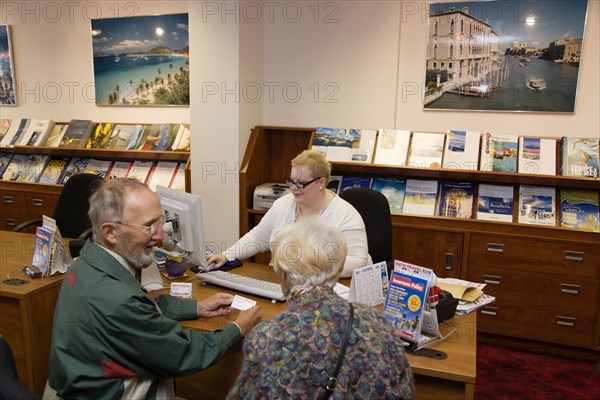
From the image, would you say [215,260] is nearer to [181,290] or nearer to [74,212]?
[181,290]

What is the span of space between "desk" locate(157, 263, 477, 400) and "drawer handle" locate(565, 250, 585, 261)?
5.52ft

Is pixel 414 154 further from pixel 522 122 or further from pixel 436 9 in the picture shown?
pixel 436 9

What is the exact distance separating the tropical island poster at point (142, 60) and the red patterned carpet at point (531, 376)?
11.2 ft

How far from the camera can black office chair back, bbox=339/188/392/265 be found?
283 cm

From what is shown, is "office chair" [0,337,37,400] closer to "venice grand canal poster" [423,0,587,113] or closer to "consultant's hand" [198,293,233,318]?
"consultant's hand" [198,293,233,318]

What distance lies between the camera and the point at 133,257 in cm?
166

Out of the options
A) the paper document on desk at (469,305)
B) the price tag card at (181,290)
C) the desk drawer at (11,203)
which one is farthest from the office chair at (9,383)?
the desk drawer at (11,203)

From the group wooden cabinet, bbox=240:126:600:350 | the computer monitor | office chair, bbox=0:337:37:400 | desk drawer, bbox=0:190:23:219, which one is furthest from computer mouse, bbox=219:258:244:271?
desk drawer, bbox=0:190:23:219

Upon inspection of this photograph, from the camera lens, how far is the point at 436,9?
147 inches

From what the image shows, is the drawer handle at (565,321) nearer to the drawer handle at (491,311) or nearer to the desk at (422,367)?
the drawer handle at (491,311)

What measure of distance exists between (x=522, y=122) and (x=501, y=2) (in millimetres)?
924

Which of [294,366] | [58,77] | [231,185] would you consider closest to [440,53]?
[231,185]

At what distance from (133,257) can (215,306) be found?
1.47 feet

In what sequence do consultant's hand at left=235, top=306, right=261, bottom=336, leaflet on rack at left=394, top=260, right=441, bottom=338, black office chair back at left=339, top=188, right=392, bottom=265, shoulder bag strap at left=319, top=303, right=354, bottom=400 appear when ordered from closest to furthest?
shoulder bag strap at left=319, top=303, right=354, bottom=400 < leaflet on rack at left=394, top=260, right=441, bottom=338 < consultant's hand at left=235, top=306, right=261, bottom=336 < black office chair back at left=339, top=188, right=392, bottom=265
